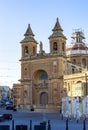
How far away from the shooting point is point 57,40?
92562mm

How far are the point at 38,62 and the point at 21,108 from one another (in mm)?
12905

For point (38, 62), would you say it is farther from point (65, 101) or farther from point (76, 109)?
point (76, 109)

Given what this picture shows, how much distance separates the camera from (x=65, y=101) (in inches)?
2955

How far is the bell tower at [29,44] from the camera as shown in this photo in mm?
97250

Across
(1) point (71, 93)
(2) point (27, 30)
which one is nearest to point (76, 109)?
(1) point (71, 93)

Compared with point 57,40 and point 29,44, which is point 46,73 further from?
point 29,44

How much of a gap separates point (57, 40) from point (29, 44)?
343 inches

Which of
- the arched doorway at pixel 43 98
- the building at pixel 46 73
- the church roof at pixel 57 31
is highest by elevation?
the church roof at pixel 57 31

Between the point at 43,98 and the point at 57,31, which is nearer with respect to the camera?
the point at 57,31

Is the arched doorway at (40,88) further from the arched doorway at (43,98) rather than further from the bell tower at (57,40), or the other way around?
the bell tower at (57,40)

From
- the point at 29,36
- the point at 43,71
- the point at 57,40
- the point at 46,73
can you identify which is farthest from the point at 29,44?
the point at 46,73

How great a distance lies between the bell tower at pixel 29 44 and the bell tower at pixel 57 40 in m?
6.48

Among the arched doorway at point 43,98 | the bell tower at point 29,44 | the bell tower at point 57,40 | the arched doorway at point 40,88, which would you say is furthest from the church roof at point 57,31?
the arched doorway at point 43,98

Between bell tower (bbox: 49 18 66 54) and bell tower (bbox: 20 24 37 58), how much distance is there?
6475 mm
